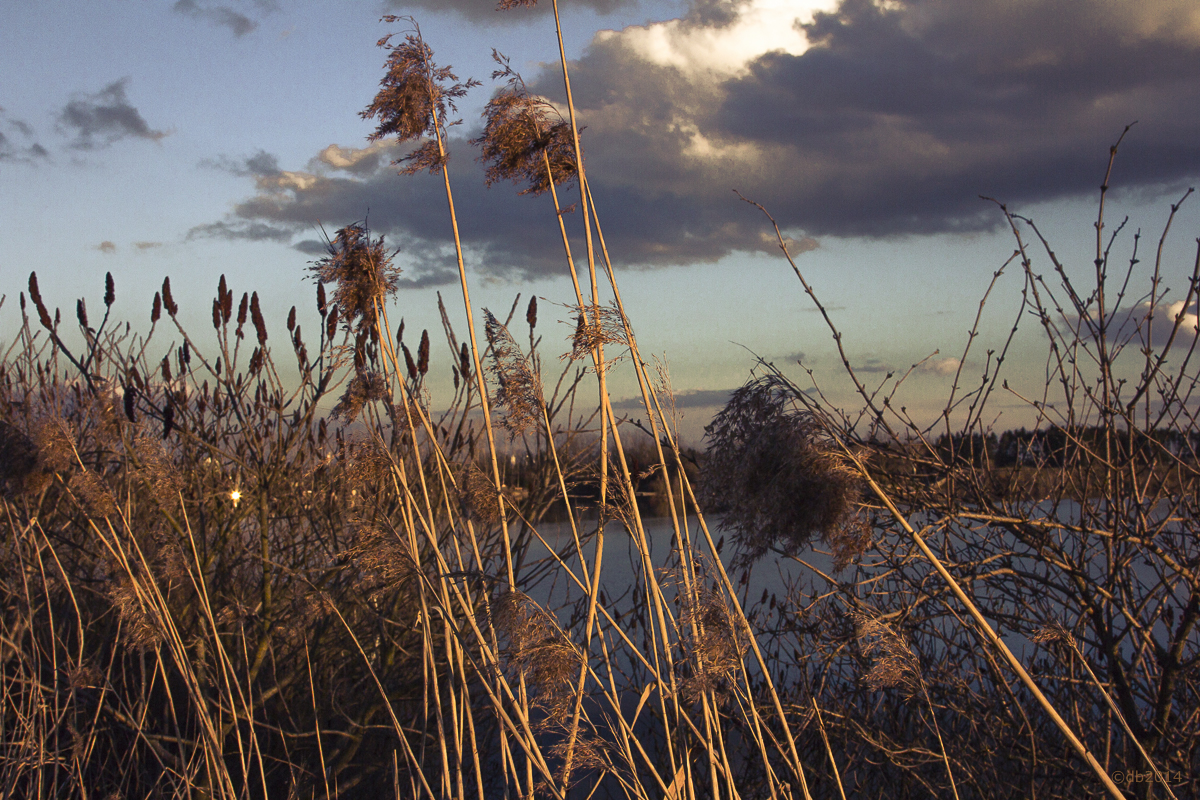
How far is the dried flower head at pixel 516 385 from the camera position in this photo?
1.54 meters

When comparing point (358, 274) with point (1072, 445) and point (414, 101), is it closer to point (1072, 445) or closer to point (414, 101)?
point (414, 101)

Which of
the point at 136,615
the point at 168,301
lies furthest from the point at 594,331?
the point at 168,301

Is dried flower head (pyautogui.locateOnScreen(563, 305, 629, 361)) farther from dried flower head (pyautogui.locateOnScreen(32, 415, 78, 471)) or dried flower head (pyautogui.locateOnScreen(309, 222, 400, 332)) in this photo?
dried flower head (pyautogui.locateOnScreen(32, 415, 78, 471))

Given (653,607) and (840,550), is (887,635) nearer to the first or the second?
(840,550)

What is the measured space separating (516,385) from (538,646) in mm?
Result: 508

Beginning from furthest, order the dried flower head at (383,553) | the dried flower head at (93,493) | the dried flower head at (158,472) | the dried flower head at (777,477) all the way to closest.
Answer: the dried flower head at (158,472)
the dried flower head at (93,493)
the dried flower head at (383,553)
the dried flower head at (777,477)

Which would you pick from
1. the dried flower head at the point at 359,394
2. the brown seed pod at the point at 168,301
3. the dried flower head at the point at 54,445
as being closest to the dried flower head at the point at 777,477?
the dried flower head at the point at 359,394

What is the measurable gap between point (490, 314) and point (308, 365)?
192 cm

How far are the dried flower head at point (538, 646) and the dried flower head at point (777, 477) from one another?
378 mm

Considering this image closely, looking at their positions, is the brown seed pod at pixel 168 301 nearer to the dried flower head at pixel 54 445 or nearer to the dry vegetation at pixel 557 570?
the dry vegetation at pixel 557 570

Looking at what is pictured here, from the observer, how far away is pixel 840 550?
1.25 metres

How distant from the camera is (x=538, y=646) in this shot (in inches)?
53.7

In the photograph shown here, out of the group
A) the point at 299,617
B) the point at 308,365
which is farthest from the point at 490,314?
the point at 308,365

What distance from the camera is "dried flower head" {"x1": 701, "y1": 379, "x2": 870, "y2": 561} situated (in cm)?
117
